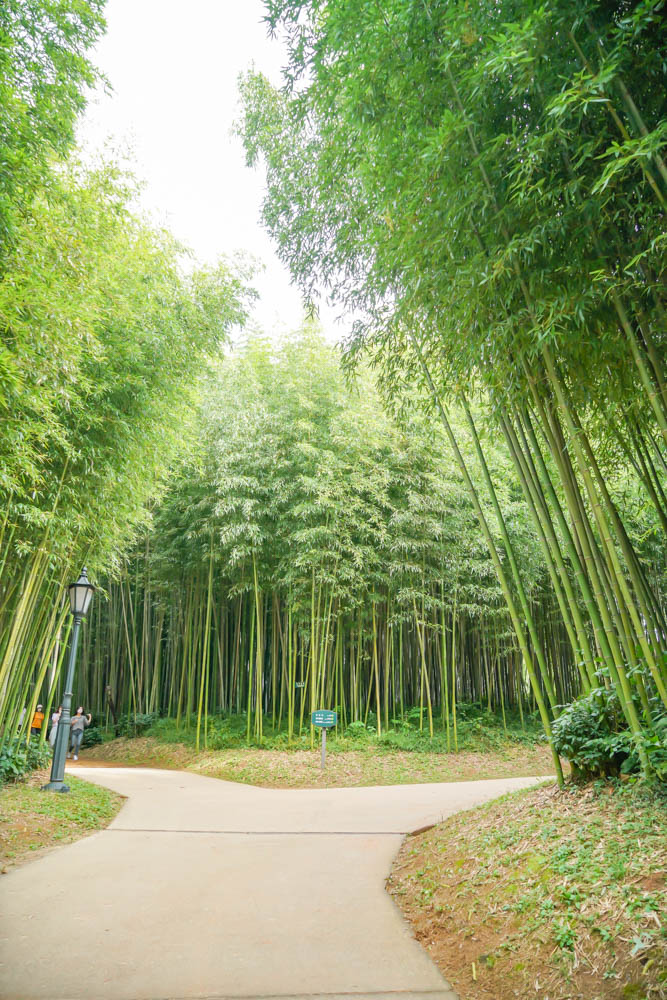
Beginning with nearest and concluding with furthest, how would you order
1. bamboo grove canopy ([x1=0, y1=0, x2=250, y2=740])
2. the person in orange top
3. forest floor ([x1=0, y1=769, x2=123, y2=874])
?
1. bamboo grove canopy ([x1=0, y1=0, x2=250, y2=740])
2. forest floor ([x1=0, y1=769, x2=123, y2=874])
3. the person in orange top

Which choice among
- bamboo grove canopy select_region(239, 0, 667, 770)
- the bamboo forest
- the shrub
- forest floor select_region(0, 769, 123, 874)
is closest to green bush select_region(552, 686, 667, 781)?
the bamboo forest

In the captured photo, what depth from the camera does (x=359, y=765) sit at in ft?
24.8

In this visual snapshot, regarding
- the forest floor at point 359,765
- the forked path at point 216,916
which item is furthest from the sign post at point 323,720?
the forked path at point 216,916

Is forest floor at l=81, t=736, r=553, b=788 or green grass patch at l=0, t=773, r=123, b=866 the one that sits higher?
forest floor at l=81, t=736, r=553, b=788

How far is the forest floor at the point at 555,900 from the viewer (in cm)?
168

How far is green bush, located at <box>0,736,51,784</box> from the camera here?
5.25 m

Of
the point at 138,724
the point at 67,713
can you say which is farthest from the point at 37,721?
the point at 67,713

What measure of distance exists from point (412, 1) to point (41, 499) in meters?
4.01

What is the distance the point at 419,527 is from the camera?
8.27 m

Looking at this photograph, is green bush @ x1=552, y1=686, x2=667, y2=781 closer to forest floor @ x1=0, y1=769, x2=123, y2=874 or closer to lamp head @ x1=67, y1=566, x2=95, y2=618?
forest floor @ x1=0, y1=769, x2=123, y2=874

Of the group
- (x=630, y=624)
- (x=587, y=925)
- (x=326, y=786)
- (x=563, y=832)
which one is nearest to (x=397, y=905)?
(x=563, y=832)

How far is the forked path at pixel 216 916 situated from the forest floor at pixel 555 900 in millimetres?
150

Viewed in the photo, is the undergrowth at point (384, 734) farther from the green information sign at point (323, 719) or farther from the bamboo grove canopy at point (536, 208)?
the bamboo grove canopy at point (536, 208)

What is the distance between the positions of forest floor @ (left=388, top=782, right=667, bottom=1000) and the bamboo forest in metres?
0.35
